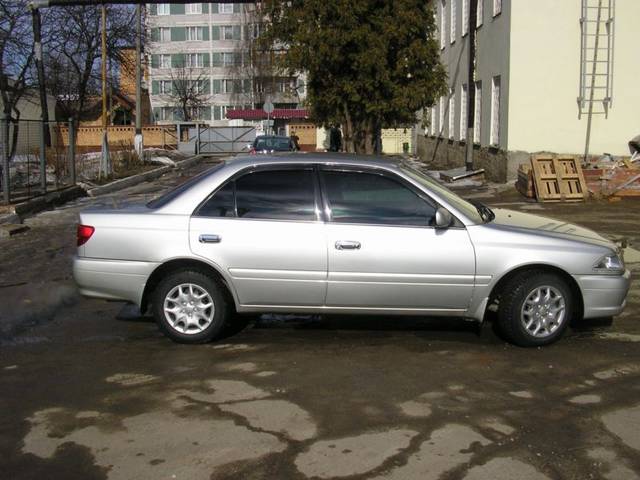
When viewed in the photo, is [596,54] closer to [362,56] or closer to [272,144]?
[362,56]

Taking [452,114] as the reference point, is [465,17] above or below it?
above

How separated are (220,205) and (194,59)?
79181mm

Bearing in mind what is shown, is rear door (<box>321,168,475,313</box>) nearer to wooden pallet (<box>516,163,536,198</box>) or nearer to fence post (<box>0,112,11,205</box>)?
fence post (<box>0,112,11,205</box>)

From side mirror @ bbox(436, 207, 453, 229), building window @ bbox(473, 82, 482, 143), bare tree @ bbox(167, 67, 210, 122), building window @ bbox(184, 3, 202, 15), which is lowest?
side mirror @ bbox(436, 207, 453, 229)

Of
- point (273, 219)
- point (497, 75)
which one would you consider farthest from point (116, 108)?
point (273, 219)

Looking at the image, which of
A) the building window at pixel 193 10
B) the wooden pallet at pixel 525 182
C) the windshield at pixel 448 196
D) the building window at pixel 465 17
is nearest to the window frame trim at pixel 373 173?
the windshield at pixel 448 196

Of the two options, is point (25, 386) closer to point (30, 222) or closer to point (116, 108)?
point (30, 222)

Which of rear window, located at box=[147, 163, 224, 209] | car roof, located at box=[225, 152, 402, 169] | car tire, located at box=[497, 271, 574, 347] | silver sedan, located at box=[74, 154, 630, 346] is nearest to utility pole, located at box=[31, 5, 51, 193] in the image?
rear window, located at box=[147, 163, 224, 209]

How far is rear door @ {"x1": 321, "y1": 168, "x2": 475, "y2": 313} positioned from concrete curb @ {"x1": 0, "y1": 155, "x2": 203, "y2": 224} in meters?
10.4

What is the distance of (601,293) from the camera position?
6086 mm

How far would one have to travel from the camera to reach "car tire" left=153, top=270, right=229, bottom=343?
20.3ft

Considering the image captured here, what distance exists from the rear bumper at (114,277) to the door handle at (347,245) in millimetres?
1507

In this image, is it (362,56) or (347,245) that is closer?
(347,245)

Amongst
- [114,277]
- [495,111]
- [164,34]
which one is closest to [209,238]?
[114,277]
